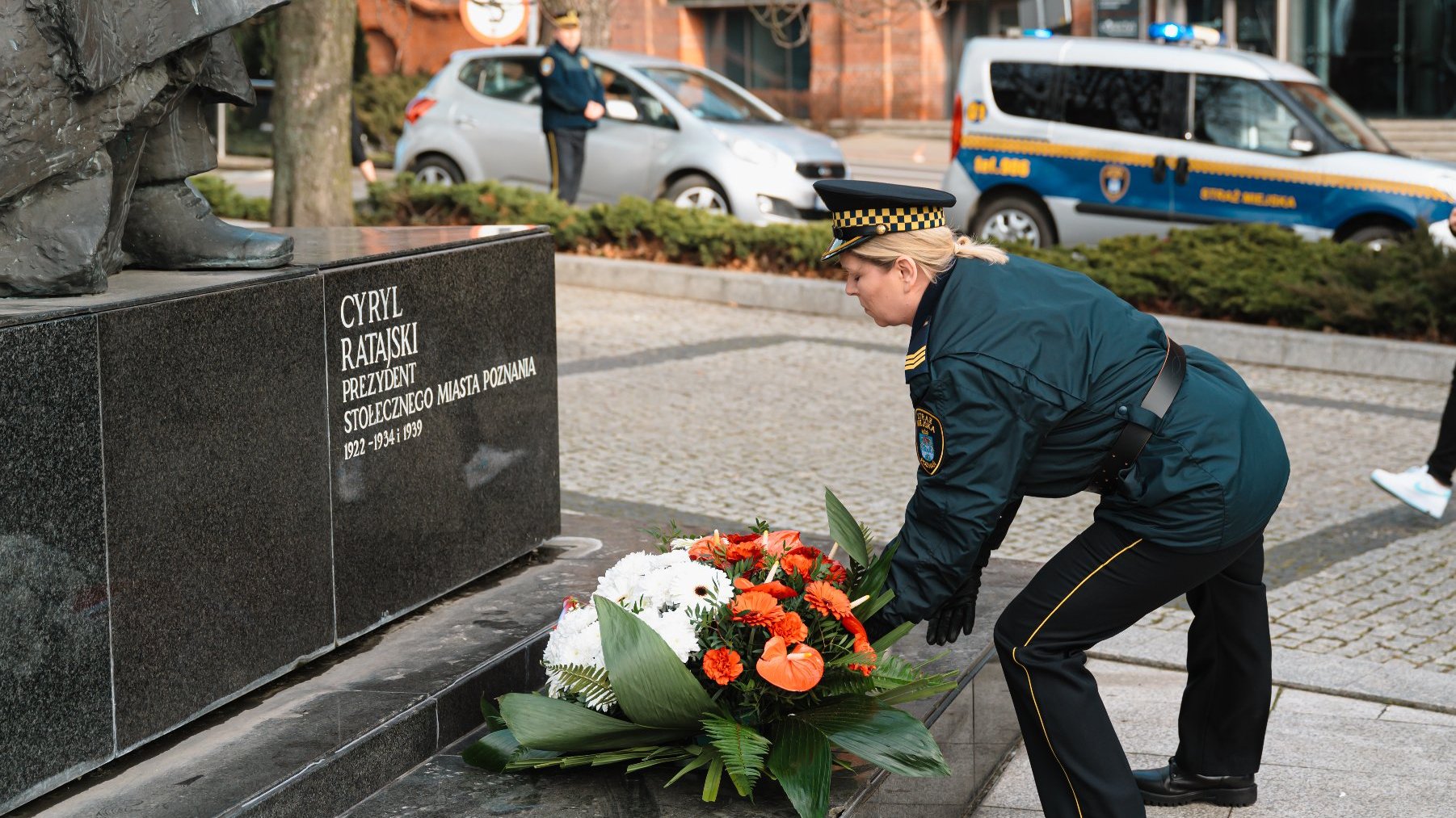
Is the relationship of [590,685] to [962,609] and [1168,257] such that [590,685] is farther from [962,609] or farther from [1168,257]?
[1168,257]

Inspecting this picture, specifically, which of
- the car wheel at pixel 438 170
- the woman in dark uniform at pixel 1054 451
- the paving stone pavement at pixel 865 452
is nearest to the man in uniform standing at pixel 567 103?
the car wheel at pixel 438 170

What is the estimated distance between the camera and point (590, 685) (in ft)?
11.8

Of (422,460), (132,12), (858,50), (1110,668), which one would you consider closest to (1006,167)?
(1110,668)

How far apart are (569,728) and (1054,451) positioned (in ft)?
3.88

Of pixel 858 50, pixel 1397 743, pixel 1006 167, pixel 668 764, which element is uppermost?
pixel 858 50

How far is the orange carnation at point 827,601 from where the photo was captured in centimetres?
358

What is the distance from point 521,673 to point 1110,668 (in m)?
2.07

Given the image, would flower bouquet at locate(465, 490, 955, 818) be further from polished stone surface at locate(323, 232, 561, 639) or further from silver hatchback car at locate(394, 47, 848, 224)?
silver hatchback car at locate(394, 47, 848, 224)

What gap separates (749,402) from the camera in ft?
29.5

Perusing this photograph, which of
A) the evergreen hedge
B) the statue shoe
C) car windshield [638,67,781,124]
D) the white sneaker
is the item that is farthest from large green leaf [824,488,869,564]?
car windshield [638,67,781,124]

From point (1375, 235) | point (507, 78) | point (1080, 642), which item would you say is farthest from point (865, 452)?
point (507, 78)

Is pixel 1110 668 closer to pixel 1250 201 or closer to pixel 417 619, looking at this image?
pixel 417 619

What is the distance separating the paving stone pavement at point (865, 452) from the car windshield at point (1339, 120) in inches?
132

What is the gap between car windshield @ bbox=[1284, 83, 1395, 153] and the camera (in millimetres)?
12562
